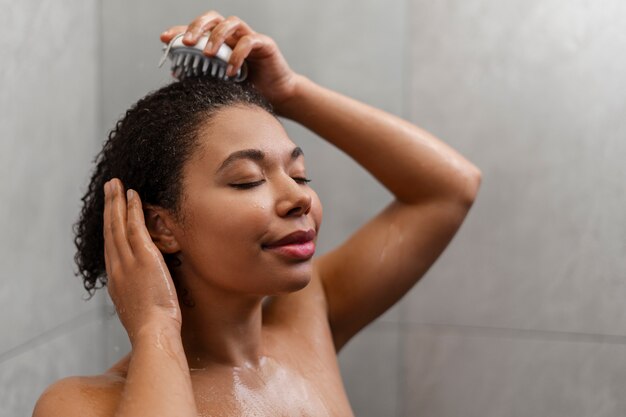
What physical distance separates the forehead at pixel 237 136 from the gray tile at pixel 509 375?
68cm

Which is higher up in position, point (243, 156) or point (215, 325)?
point (243, 156)

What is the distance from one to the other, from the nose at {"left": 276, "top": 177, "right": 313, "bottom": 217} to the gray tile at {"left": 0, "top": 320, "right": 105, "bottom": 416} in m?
0.56

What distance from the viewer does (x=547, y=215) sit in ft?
4.99

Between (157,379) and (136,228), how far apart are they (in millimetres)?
197

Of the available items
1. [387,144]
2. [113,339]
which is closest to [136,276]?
[387,144]

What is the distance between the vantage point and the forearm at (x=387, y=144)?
1.25 m

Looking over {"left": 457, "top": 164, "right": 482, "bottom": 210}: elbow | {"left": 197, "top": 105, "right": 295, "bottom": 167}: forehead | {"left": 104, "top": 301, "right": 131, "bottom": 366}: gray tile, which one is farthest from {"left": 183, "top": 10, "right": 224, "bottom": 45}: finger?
{"left": 104, "top": 301, "right": 131, "bottom": 366}: gray tile

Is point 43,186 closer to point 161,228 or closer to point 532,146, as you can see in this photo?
point 161,228

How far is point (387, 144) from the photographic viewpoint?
1.25 m

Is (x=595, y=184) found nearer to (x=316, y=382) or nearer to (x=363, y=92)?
(x=363, y=92)

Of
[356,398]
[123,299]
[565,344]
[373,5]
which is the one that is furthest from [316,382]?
[373,5]

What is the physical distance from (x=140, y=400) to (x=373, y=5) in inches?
36.0

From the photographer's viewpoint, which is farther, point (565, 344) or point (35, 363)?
point (565, 344)

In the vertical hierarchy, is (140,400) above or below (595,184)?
below
